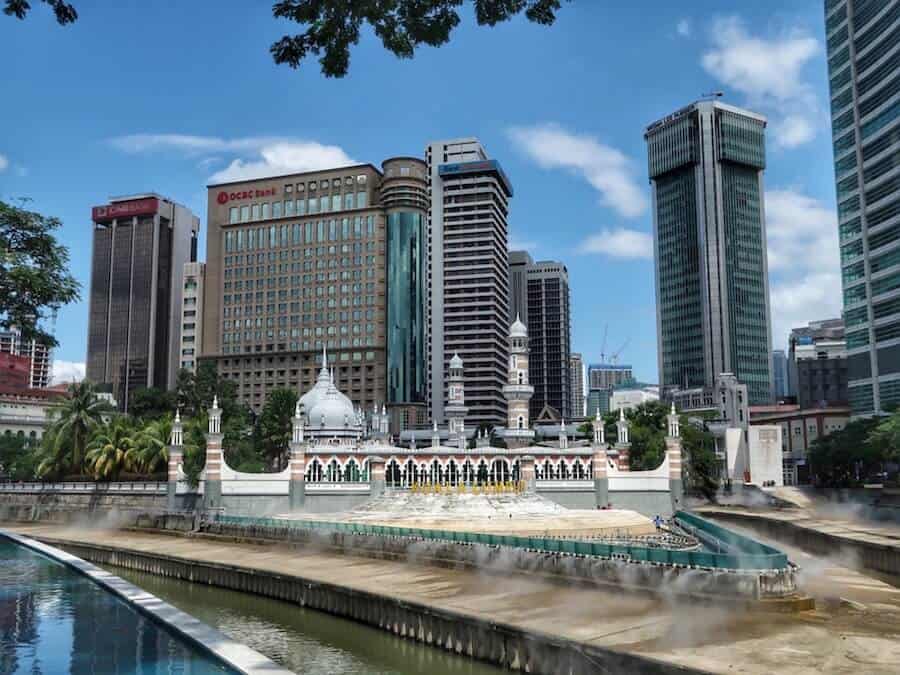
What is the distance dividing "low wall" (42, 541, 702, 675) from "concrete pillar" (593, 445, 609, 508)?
126ft

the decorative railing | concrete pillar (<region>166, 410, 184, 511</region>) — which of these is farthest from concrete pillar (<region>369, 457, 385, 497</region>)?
the decorative railing

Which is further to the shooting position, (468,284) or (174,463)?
(468,284)

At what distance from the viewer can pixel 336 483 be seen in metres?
74.0

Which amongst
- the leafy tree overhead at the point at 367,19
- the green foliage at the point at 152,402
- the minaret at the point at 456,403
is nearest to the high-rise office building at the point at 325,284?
the green foliage at the point at 152,402

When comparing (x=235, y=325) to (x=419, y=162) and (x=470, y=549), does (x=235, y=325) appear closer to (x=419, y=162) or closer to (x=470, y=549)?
(x=419, y=162)

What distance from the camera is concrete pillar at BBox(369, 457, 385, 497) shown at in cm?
7362

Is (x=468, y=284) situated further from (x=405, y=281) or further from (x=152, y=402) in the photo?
(x=152, y=402)

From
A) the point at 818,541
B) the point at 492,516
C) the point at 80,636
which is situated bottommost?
the point at 818,541

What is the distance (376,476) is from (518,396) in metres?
30.8

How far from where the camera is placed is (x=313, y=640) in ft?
108

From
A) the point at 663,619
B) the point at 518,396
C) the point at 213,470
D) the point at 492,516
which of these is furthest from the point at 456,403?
the point at 663,619

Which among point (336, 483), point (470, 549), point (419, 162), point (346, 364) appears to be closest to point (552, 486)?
point (336, 483)

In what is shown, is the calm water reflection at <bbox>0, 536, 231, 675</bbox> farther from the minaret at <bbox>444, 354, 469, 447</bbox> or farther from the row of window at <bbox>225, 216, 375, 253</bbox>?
the row of window at <bbox>225, 216, 375, 253</bbox>

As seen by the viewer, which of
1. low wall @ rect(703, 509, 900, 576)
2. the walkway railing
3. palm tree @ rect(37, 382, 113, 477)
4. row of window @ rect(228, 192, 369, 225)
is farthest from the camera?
row of window @ rect(228, 192, 369, 225)
